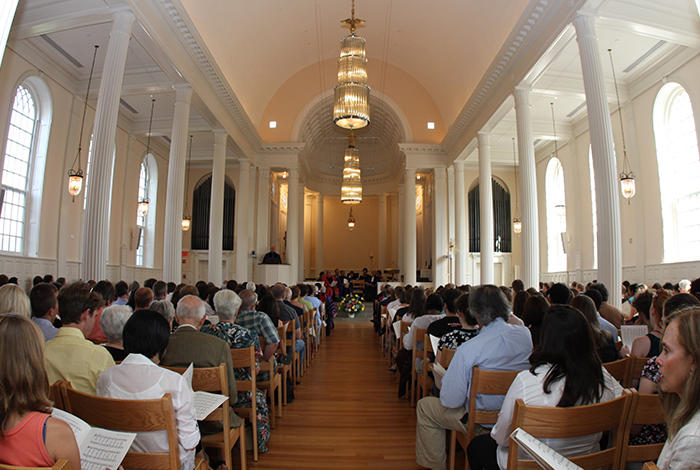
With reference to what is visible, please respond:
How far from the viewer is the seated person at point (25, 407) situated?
51.9 inches

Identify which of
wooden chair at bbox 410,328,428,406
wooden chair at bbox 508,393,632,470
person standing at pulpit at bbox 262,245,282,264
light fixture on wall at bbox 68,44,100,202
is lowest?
wooden chair at bbox 410,328,428,406

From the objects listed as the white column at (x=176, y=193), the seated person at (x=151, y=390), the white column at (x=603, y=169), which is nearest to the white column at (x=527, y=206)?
the white column at (x=603, y=169)

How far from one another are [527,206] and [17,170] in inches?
444

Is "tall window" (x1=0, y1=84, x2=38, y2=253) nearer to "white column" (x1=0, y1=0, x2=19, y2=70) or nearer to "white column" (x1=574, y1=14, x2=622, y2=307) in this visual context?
"white column" (x1=0, y1=0, x2=19, y2=70)

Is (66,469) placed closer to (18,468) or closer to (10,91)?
(18,468)

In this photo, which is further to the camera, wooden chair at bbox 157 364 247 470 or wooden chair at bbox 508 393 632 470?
wooden chair at bbox 157 364 247 470

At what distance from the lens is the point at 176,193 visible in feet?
31.8

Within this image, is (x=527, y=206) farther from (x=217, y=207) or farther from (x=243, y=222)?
(x=243, y=222)

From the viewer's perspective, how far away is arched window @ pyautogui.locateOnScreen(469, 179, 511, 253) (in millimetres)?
19328

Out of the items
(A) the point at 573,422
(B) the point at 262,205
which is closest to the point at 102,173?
(A) the point at 573,422

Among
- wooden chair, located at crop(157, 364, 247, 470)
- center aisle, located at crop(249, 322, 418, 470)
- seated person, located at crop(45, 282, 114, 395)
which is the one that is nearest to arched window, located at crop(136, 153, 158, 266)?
center aisle, located at crop(249, 322, 418, 470)

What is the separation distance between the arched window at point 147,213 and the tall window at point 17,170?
5.35m

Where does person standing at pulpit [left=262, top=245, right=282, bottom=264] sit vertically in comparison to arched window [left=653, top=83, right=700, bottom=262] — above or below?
below

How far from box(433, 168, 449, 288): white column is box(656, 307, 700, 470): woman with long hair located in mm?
15189
